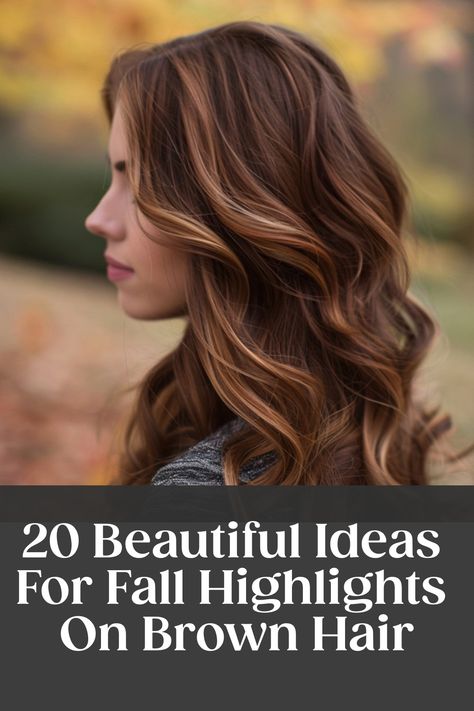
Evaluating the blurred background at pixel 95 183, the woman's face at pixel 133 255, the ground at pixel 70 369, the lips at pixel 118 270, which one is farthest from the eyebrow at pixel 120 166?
the ground at pixel 70 369

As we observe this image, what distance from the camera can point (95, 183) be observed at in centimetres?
666

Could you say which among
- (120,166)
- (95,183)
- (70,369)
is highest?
(95,183)

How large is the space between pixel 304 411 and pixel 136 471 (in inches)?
26.4

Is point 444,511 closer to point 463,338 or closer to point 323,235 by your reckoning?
point 323,235

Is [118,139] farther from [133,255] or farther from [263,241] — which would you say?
[263,241]

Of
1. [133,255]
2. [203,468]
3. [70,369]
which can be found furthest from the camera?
[70,369]

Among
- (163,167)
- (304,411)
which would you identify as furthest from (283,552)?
(163,167)

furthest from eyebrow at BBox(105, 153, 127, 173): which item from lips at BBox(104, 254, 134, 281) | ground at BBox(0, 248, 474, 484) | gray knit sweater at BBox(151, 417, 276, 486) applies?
ground at BBox(0, 248, 474, 484)

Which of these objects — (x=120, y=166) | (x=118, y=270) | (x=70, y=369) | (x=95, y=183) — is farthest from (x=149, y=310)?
(x=95, y=183)

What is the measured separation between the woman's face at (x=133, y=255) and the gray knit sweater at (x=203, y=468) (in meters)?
0.33

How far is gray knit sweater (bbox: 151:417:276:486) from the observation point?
158cm

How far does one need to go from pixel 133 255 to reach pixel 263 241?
0.30m

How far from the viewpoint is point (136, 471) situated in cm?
215

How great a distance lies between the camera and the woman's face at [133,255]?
1.71 metres
